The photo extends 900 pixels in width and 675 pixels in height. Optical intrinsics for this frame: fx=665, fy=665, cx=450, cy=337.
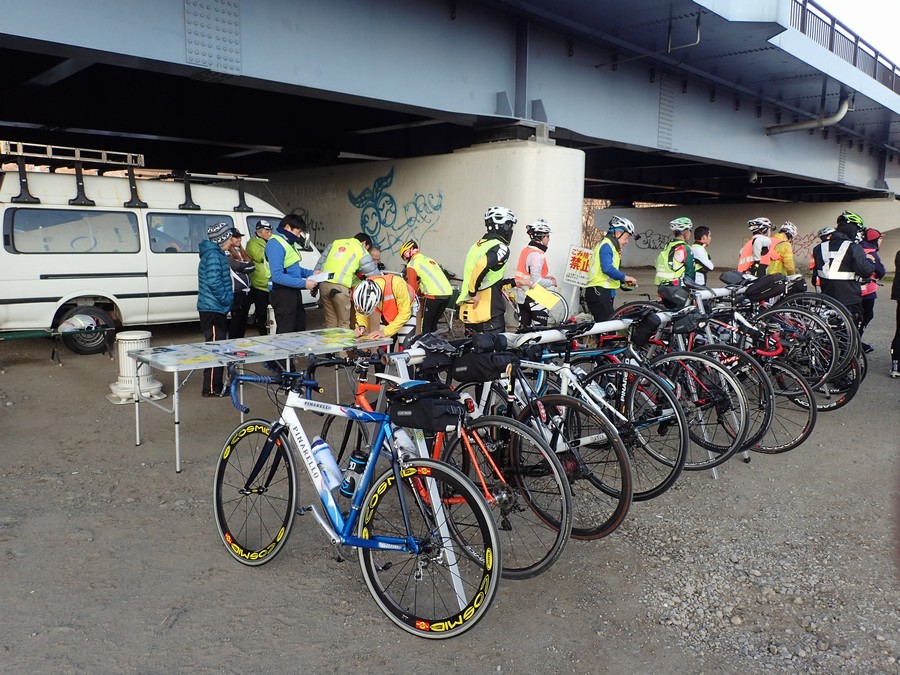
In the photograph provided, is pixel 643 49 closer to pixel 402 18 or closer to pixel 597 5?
pixel 597 5

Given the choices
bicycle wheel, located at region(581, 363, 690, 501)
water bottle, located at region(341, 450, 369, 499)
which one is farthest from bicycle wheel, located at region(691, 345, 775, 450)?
water bottle, located at region(341, 450, 369, 499)

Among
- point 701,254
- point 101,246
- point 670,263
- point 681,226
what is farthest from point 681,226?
point 101,246

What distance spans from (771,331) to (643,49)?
301 inches

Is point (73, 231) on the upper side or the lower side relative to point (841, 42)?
lower

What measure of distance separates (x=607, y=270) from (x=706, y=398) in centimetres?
285

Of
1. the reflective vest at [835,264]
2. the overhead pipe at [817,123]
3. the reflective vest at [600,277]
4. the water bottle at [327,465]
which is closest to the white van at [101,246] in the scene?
the reflective vest at [600,277]

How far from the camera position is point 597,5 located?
9.98 meters

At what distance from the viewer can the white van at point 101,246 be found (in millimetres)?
8352

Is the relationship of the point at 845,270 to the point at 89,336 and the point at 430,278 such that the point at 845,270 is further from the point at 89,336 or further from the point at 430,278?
the point at 89,336

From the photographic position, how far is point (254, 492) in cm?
365

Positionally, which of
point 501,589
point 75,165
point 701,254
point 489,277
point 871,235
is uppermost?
point 75,165

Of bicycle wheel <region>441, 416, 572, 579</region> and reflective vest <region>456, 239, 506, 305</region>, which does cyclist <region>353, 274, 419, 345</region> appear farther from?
bicycle wheel <region>441, 416, 572, 579</region>

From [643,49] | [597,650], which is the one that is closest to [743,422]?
[597,650]

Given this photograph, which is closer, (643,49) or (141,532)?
(141,532)
